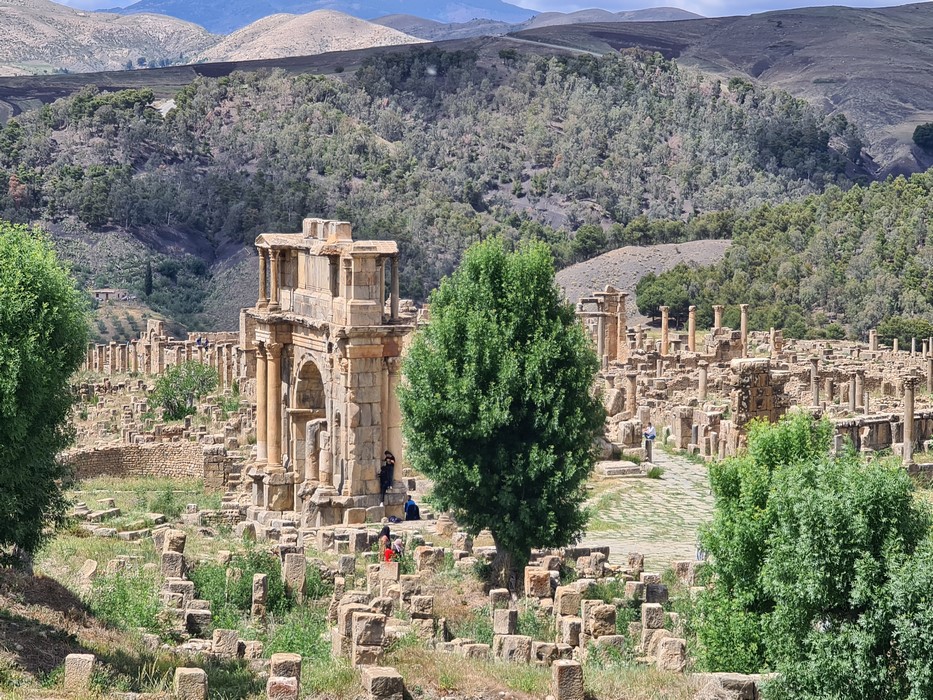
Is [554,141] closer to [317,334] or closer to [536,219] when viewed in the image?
[536,219]

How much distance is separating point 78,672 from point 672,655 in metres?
6.28

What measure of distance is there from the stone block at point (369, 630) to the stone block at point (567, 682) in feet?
7.32

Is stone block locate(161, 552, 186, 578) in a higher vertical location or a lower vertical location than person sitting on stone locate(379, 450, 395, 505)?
lower

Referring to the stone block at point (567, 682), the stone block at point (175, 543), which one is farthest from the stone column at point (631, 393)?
the stone block at point (567, 682)

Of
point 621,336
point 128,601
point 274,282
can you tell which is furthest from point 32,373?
point 621,336

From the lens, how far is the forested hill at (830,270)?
240ft

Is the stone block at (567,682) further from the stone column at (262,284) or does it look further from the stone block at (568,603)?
the stone column at (262,284)

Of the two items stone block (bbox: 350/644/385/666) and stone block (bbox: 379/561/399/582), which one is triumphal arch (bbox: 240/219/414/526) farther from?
stone block (bbox: 350/644/385/666)

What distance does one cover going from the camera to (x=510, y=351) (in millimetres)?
23125

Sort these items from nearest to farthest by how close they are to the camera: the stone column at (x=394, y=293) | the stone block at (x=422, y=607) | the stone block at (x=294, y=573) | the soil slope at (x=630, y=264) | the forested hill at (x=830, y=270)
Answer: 1. the stone block at (x=422, y=607)
2. the stone block at (x=294, y=573)
3. the stone column at (x=394, y=293)
4. the forested hill at (x=830, y=270)
5. the soil slope at (x=630, y=264)

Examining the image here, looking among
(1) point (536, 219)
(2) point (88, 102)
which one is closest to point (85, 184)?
(2) point (88, 102)

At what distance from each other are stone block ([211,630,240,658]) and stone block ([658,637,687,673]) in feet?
14.7

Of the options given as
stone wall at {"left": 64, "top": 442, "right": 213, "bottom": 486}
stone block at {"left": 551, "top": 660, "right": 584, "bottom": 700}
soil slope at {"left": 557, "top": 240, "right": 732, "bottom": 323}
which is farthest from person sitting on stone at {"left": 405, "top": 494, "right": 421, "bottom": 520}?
soil slope at {"left": 557, "top": 240, "right": 732, "bottom": 323}

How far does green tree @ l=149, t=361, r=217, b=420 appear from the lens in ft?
159
